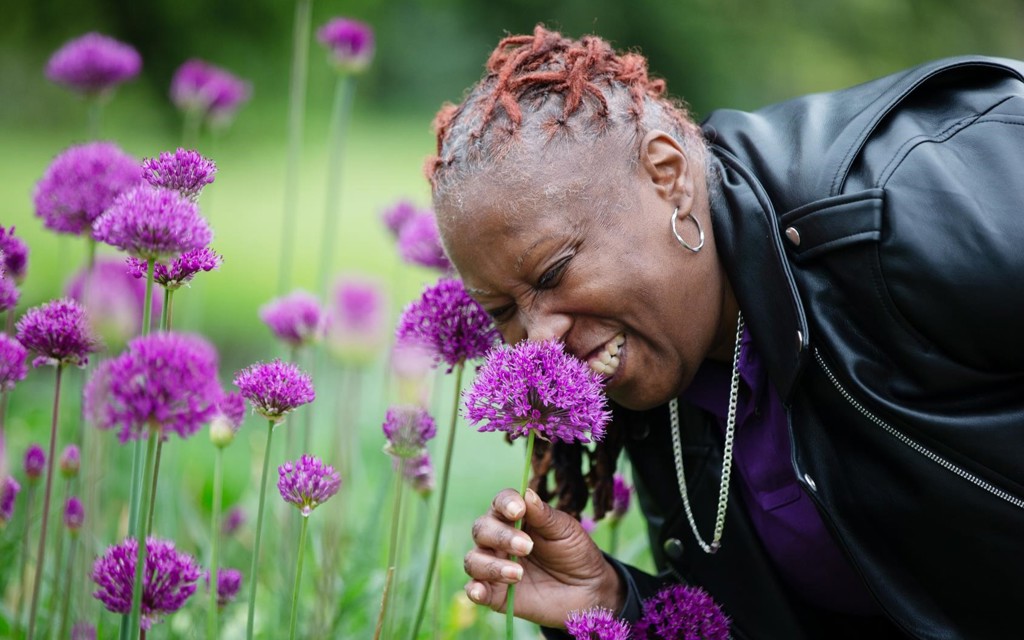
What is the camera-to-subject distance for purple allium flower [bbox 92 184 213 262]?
3.69ft

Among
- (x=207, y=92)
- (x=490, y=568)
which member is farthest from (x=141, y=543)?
(x=207, y=92)

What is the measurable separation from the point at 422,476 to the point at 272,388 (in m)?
0.59

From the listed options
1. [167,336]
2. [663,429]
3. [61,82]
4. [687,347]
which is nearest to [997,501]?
[687,347]

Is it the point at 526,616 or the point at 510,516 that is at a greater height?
the point at 510,516

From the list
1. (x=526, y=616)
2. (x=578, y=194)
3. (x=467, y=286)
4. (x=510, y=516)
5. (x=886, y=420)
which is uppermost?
(x=578, y=194)

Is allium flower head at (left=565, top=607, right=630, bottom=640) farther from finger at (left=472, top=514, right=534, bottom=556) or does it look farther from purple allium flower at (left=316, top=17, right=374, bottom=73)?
purple allium flower at (left=316, top=17, right=374, bottom=73)

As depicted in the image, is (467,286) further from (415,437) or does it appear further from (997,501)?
(997,501)

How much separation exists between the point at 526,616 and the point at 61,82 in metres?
1.59

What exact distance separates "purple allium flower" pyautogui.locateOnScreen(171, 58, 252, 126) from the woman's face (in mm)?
1497

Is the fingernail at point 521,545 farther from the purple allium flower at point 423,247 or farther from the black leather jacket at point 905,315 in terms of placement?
the purple allium flower at point 423,247

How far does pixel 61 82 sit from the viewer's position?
243 centimetres

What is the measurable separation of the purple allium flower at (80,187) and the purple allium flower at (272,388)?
466 millimetres

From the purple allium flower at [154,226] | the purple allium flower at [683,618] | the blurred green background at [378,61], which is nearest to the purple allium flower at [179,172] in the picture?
the purple allium flower at [154,226]

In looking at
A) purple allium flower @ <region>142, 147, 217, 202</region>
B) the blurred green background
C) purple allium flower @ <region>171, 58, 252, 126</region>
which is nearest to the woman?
purple allium flower @ <region>142, 147, 217, 202</region>
